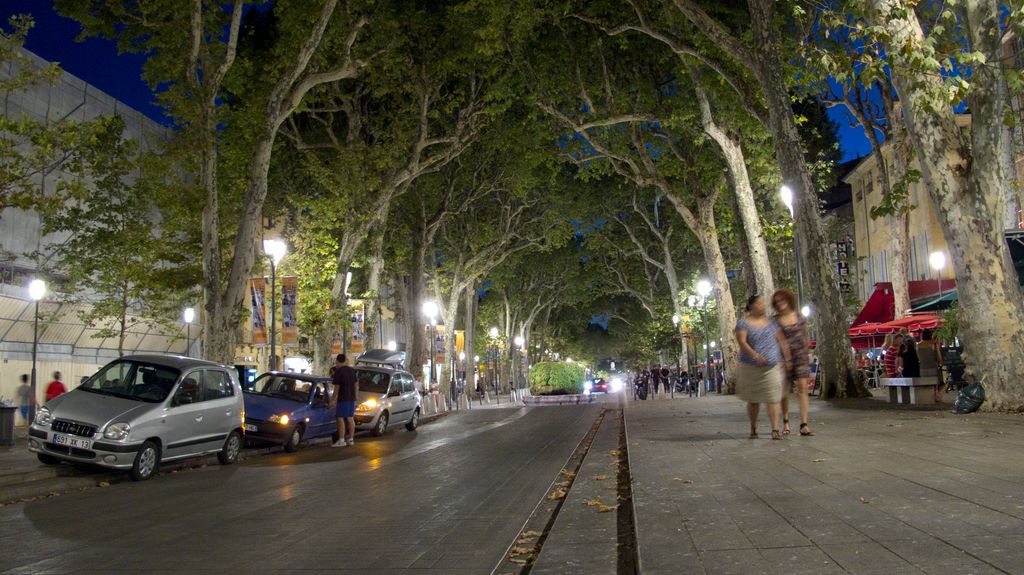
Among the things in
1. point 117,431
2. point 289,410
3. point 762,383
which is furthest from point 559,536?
point 289,410

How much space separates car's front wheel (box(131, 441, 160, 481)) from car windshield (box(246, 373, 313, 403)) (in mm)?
5388

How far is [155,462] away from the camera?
39.5 ft

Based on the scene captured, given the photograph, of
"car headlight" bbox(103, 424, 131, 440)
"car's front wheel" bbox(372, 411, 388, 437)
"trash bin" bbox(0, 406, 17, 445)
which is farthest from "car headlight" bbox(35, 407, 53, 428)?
"car's front wheel" bbox(372, 411, 388, 437)

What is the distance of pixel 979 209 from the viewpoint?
44.2ft

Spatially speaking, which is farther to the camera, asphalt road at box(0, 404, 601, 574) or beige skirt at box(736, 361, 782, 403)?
beige skirt at box(736, 361, 782, 403)

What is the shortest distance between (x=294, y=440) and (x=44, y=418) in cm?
552

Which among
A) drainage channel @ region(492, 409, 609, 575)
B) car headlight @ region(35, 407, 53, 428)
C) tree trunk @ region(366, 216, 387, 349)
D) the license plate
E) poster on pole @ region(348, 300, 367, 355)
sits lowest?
drainage channel @ region(492, 409, 609, 575)

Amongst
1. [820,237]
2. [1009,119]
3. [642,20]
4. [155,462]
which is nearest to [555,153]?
[642,20]

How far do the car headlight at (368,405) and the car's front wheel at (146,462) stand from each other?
8309mm

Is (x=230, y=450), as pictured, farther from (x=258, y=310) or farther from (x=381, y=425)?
(x=258, y=310)

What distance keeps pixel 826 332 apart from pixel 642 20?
9.50 metres

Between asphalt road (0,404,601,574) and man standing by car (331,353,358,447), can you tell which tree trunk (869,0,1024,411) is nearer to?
asphalt road (0,404,601,574)

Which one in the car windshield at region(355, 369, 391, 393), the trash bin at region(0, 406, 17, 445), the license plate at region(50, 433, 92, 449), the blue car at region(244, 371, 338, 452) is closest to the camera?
the license plate at region(50, 433, 92, 449)

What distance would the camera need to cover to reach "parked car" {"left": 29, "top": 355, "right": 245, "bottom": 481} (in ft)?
37.3
